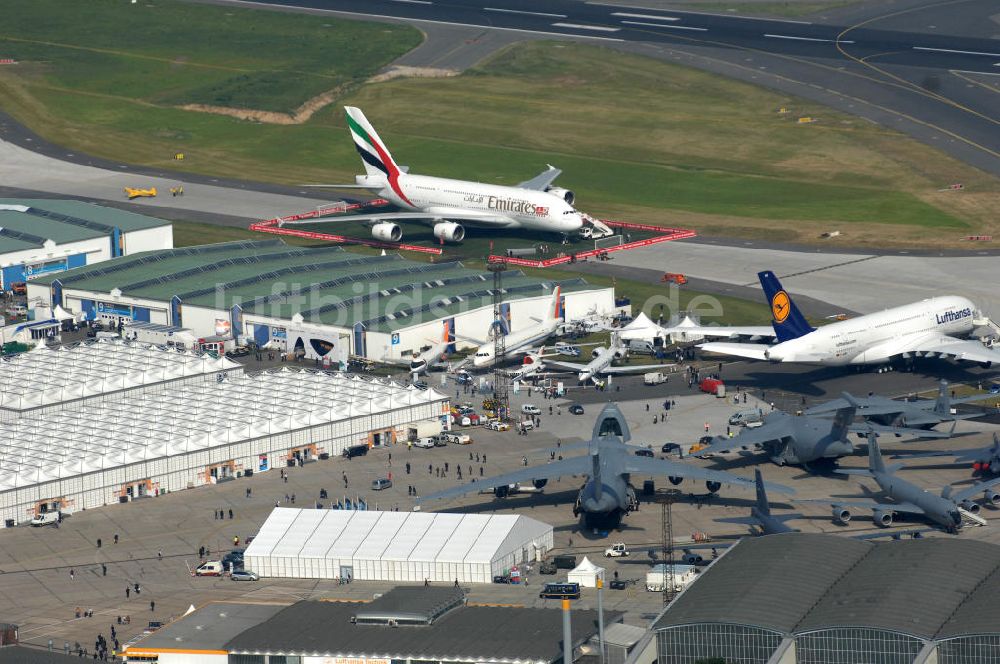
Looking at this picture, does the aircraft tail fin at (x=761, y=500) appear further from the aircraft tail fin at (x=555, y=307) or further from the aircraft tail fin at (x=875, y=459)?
the aircraft tail fin at (x=555, y=307)

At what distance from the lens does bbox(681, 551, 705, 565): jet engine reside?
128625 millimetres

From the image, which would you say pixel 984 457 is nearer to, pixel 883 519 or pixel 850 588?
pixel 883 519

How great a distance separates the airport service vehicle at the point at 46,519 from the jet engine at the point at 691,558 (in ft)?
166

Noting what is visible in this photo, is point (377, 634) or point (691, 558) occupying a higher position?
point (377, 634)

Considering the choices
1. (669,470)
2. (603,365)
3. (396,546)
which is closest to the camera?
(396,546)

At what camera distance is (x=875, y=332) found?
175 meters

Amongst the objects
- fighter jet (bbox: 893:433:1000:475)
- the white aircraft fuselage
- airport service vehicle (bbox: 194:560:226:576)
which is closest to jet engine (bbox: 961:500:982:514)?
fighter jet (bbox: 893:433:1000:475)

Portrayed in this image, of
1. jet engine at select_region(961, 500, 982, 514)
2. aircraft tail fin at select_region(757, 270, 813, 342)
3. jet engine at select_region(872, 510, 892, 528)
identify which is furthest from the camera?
aircraft tail fin at select_region(757, 270, 813, 342)

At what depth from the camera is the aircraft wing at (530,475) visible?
138m

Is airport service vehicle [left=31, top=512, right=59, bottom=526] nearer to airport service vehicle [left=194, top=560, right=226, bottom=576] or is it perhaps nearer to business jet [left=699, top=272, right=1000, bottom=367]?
airport service vehicle [left=194, top=560, right=226, bottom=576]

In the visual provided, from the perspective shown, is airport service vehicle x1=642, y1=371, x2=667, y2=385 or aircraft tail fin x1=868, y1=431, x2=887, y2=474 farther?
airport service vehicle x1=642, y1=371, x2=667, y2=385

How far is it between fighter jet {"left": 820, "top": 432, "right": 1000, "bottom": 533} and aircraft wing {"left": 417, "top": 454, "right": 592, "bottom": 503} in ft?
64.0

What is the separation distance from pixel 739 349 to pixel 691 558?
47.4 metres

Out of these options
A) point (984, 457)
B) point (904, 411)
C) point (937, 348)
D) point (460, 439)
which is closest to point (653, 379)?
point (460, 439)
